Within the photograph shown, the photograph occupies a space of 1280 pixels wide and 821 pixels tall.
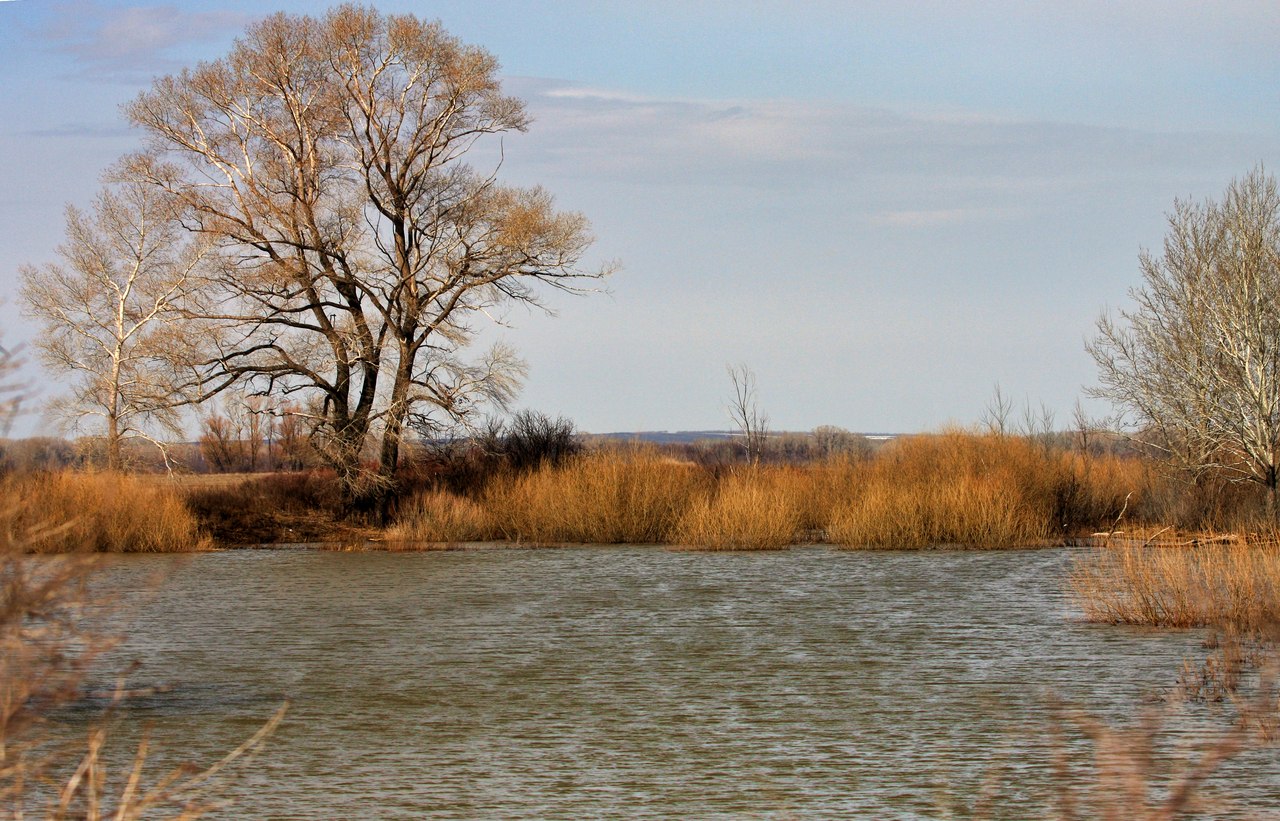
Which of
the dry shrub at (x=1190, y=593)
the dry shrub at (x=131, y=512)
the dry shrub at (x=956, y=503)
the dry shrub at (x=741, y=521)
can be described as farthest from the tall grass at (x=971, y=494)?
the dry shrub at (x=131, y=512)

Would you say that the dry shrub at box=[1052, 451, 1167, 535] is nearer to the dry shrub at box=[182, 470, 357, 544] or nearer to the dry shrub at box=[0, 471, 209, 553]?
the dry shrub at box=[182, 470, 357, 544]

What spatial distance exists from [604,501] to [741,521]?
312 centimetres

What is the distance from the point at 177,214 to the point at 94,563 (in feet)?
76.2

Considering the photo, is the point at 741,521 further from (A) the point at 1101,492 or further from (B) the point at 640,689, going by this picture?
(B) the point at 640,689

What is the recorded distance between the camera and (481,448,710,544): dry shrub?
2544cm

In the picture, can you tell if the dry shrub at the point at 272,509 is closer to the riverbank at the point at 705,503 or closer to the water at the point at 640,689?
the riverbank at the point at 705,503

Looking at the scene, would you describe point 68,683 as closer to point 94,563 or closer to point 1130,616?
point 94,563

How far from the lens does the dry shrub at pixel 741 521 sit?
23.2 m

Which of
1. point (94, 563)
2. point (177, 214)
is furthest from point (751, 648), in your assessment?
point (177, 214)

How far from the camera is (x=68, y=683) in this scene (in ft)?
14.4

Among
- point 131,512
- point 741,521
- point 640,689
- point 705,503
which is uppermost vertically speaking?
point 131,512

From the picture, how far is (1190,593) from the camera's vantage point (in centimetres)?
1294

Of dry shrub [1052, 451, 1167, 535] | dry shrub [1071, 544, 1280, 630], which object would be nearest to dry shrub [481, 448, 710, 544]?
dry shrub [1052, 451, 1167, 535]

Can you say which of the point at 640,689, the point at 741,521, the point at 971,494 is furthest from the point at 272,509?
the point at 640,689
